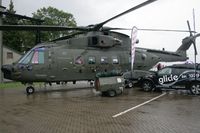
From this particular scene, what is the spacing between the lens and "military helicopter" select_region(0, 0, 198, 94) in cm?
1717

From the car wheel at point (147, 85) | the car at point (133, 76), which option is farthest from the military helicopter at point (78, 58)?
the car wheel at point (147, 85)

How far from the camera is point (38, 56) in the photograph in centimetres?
1762

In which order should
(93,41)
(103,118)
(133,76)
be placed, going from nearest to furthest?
(103,118)
(93,41)
(133,76)

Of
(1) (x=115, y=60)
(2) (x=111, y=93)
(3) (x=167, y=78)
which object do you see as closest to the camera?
(2) (x=111, y=93)

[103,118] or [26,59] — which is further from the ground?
[26,59]

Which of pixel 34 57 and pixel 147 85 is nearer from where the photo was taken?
pixel 34 57

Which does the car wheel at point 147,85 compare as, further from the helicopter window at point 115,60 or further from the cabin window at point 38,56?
the cabin window at point 38,56

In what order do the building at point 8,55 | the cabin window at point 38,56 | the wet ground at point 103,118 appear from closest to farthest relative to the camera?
the wet ground at point 103,118
the cabin window at point 38,56
the building at point 8,55

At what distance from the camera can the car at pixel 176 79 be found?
16203 millimetres

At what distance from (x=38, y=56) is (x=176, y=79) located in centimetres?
841

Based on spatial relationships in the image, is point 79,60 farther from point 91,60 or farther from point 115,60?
point 115,60

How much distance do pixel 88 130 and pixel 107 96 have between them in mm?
8240

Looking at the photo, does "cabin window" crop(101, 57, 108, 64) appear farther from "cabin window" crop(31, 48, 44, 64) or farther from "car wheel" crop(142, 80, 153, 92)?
"cabin window" crop(31, 48, 44, 64)

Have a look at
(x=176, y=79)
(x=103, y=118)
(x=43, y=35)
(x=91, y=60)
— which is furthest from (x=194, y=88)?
(x=43, y=35)
